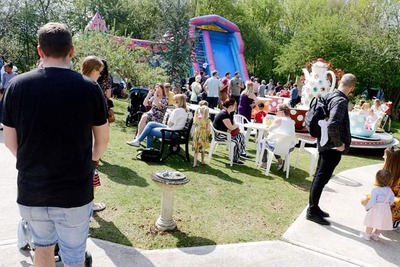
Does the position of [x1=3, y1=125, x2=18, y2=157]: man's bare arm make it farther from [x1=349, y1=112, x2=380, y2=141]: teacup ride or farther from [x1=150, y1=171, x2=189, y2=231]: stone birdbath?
[x1=349, y1=112, x2=380, y2=141]: teacup ride

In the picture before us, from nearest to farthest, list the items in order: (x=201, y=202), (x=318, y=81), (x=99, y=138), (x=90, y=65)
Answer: (x=99, y=138) < (x=90, y=65) < (x=201, y=202) < (x=318, y=81)

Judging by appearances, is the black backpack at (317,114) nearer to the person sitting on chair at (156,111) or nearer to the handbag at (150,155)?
the handbag at (150,155)

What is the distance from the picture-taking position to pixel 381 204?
3.94 meters

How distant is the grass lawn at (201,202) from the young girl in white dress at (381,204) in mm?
946

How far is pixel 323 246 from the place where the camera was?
12.3 ft

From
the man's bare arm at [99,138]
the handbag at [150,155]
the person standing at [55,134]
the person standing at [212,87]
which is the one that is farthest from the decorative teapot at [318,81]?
the person standing at [55,134]

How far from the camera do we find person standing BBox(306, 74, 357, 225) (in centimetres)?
401

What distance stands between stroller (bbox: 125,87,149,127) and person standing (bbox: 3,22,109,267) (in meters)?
7.33

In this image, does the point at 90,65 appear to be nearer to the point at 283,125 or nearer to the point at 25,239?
the point at 25,239

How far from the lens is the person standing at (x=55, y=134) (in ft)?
5.94

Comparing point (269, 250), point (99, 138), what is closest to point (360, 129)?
point (269, 250)

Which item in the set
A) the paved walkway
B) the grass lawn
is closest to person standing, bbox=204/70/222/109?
the grass lawn

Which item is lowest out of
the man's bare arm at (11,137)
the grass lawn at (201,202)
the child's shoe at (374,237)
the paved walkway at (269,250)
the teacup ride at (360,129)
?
the grass lawn at (201,202)

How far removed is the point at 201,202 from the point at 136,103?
5.51 metres
